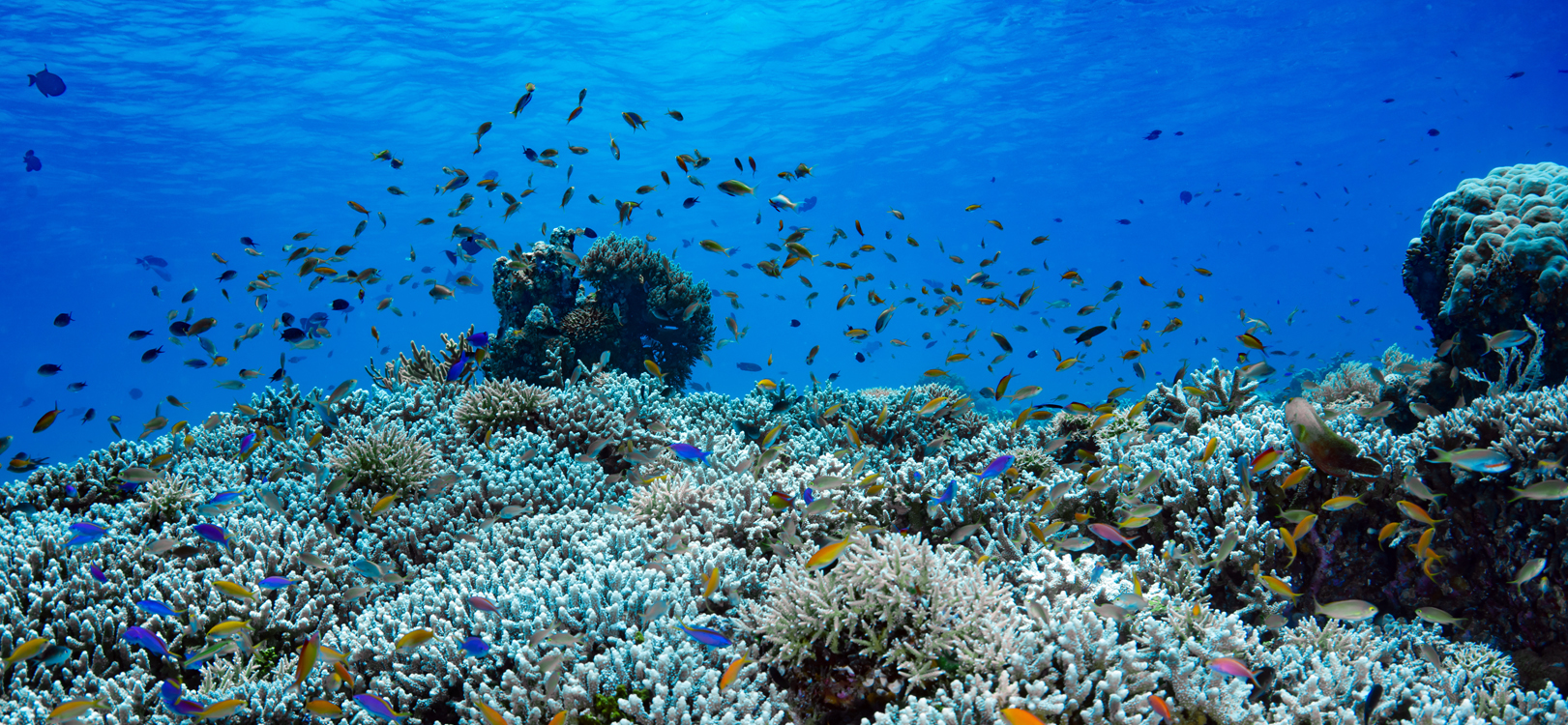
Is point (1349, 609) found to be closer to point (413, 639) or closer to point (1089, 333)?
point (1089, 333)

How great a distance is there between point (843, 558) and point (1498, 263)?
853 cm


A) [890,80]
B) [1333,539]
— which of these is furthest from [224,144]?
[1333,539]

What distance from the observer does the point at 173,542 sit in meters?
4.96

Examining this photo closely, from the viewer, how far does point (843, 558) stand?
12.0 feet

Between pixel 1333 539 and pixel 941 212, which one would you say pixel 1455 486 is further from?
pixel 941 212

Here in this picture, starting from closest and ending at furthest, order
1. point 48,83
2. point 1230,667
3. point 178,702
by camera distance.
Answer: point 1230,667, point 178,702, point 48,83

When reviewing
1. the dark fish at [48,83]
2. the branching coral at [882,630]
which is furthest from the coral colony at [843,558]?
the dark fish at [48,83]

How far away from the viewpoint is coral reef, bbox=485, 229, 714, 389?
1118 cm

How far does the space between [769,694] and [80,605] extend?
202 inches

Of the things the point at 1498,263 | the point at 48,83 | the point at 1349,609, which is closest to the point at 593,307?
the point at 48,83

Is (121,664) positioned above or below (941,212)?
above

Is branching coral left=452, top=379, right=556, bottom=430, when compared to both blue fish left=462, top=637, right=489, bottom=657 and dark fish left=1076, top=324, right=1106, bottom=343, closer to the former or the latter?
blue fish left=462, top=637, right=489, bottom=657

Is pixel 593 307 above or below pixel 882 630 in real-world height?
above

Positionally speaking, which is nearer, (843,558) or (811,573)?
(843,558)
